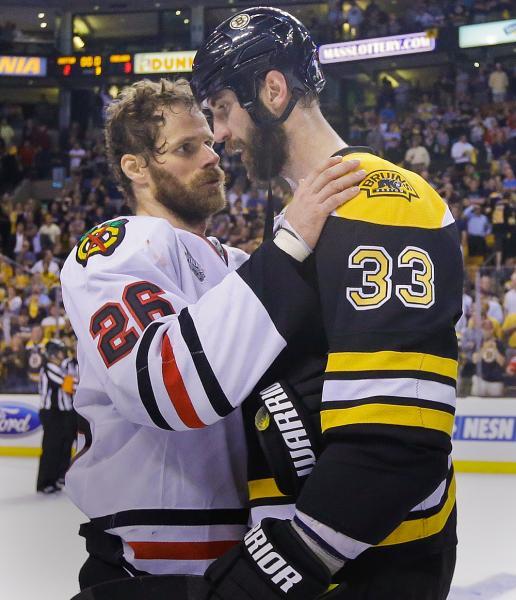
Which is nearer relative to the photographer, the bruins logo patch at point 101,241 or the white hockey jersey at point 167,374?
the white hockey jersey at point 167,374

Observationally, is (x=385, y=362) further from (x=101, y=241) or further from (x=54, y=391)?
(x=54, y=391)

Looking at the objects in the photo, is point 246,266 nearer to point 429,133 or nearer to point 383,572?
point 383,572

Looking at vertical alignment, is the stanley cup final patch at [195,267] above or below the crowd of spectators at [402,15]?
below

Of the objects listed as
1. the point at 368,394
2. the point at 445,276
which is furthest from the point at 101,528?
the point at 445,276

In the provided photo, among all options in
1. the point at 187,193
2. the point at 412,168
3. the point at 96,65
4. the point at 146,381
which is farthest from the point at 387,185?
the point at 96,65

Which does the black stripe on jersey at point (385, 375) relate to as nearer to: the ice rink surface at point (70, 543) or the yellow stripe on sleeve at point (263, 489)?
the yellow stripe on sleeve at point (263, 489)

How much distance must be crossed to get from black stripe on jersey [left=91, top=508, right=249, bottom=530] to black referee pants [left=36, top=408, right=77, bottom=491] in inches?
219

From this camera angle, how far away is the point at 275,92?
1.47 meters

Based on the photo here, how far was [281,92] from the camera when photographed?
1.47 m

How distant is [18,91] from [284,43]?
17337 mm

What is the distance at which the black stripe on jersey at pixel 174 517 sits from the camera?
1468 mm

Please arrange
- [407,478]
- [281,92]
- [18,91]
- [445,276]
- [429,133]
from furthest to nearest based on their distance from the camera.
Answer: [18,91] < [429,133] < [281,92] < [445,276] < [407,478]

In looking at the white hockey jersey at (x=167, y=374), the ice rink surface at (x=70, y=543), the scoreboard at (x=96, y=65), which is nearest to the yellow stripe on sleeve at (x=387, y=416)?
the white hockey jersey at (x=167, y=374)

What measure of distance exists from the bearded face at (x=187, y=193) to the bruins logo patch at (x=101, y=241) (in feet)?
1.03
